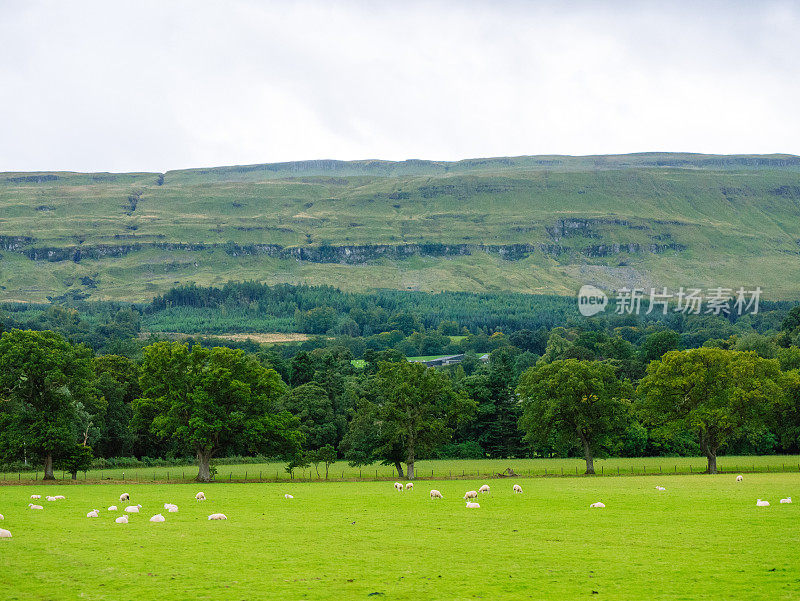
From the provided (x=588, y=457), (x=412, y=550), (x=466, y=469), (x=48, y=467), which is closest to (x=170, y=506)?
(x=412, y=550)

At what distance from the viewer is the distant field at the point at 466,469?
8769cm

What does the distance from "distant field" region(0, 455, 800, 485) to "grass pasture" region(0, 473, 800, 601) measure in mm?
30368

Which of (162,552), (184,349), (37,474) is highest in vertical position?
(184,349)

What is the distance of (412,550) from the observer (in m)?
34.1

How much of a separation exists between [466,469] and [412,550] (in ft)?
214

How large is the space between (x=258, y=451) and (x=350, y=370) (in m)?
75.6

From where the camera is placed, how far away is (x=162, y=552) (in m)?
32.8

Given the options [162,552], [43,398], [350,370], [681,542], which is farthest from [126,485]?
[350,370]

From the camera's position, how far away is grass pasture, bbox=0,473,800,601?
26.3 metres

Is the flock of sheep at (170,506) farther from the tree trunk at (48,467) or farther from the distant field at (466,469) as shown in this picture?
the distant field at (466,469)

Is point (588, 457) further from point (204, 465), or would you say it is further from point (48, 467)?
point (48, 467)

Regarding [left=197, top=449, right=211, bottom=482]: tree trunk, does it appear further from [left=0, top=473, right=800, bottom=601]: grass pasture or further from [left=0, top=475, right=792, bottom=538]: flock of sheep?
[left=0, top=473, right=800, bottom=601]: grass pasture

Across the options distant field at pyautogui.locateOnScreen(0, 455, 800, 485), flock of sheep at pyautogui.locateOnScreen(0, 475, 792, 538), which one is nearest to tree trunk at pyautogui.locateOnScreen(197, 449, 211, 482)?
distant field at pyautogui.locateOnScreen(0, 455, 800, 485)

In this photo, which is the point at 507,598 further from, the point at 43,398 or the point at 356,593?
the point at 43,398
